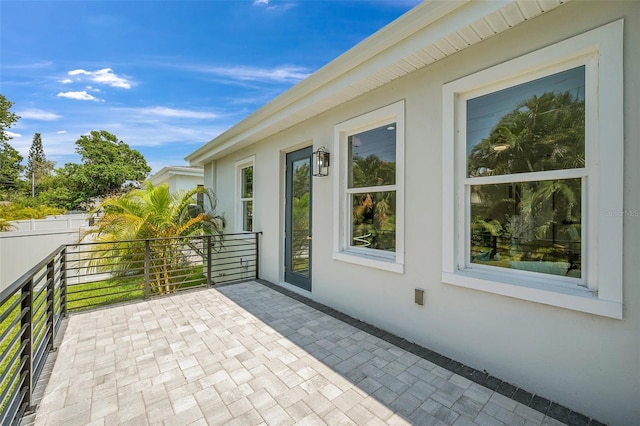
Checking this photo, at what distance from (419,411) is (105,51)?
10.2 meters

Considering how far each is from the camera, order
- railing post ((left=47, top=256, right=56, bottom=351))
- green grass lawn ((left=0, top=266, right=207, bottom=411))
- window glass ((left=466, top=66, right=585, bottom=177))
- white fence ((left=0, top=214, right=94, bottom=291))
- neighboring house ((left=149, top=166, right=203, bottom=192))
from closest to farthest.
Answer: window glass ((left=466, top=66, right=585, bottom=177)) < green grass lawn ((left=0, top=266, right=207, bottom=411)) < railing post ((left=47, top=256, right=56, bottom=351)) < white fence ((left=0, top=214, right=94, bottom=291)) < neighboring house ((left=149, top=166, right=203, bottom=192))

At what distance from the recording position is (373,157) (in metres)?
3.48

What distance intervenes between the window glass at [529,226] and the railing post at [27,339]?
3.54 meters

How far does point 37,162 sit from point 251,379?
2238 inches

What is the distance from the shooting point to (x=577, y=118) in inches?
76.5

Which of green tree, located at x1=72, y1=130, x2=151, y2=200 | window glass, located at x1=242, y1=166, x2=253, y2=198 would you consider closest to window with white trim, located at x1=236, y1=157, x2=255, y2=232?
window glass, located at x1=242, y1=166, x2=253, y2=198

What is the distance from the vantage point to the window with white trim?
6.13 metres

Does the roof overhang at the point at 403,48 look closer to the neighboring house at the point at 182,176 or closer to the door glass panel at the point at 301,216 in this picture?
the door glass panel at the point at 301,216

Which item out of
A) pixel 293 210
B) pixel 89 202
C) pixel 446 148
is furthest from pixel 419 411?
pixel 89 202

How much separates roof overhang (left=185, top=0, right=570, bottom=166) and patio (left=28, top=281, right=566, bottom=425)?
Result: 279 cm

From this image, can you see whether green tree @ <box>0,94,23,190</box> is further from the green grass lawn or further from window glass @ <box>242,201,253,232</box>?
window glass @ <box>242,201,253,232</box>

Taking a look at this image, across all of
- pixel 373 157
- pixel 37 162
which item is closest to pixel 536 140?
pixel 373 157

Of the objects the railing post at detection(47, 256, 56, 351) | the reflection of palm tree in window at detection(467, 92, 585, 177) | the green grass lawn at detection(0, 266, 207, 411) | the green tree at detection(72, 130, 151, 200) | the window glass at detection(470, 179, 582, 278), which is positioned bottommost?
the green grass lawn at detection(0, 266, 207, 411)

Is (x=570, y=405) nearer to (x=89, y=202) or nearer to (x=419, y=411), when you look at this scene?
(x=419, y=411)
